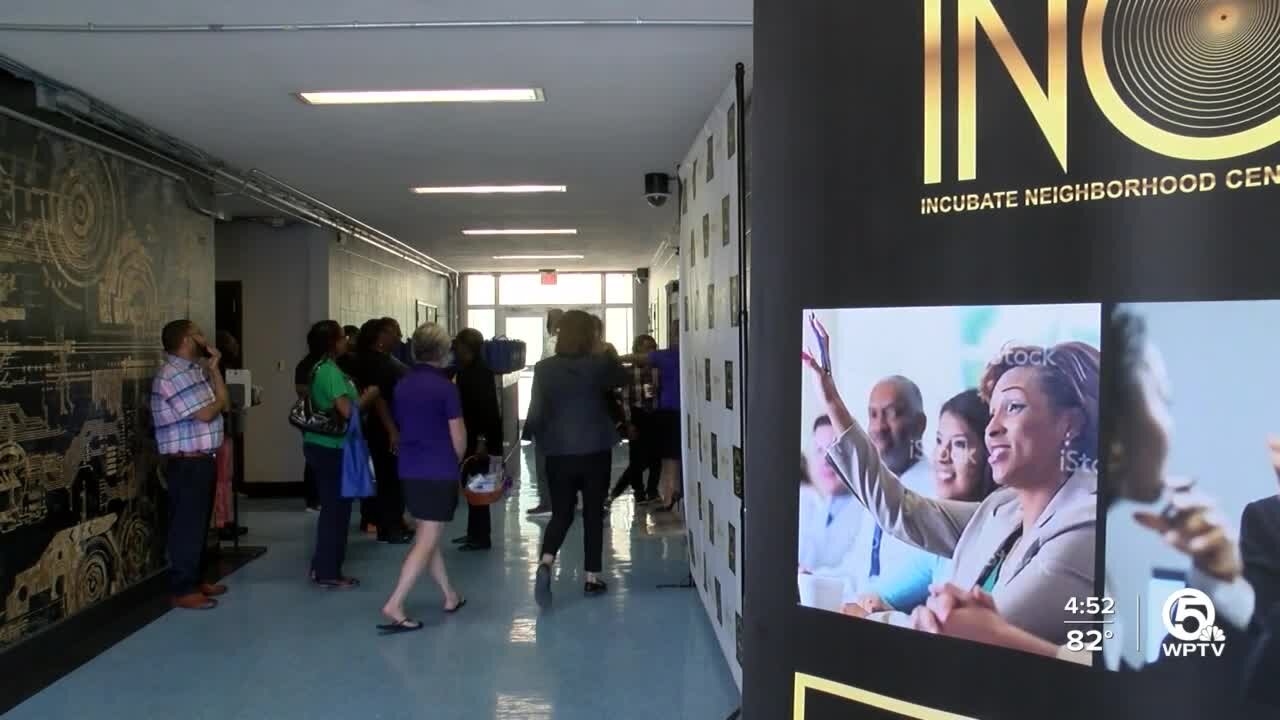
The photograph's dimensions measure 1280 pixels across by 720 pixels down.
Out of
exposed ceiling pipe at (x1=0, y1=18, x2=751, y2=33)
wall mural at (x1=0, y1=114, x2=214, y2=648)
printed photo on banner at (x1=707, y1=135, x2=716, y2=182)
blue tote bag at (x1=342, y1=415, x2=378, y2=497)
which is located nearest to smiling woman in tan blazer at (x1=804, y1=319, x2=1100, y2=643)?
exposed ceiling pipe at (x1=0, y1=18, x2=751, y2=33)

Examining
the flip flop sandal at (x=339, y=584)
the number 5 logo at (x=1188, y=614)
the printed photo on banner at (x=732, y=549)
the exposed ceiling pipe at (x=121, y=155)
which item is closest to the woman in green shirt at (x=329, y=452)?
the flip flop sandal at (x=339, y=584)

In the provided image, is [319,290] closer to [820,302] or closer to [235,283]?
[235,283]

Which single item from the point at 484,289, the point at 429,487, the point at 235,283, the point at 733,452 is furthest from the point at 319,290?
the point at 484,289

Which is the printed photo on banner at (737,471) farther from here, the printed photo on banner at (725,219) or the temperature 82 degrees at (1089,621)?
the temperature 82 degrees at (1089,621)

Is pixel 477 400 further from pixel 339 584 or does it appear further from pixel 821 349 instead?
pixel 821 349

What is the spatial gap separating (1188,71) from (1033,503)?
63 centimetres

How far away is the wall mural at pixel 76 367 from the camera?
150 inches

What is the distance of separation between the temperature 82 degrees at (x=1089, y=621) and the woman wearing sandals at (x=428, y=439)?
3412mm

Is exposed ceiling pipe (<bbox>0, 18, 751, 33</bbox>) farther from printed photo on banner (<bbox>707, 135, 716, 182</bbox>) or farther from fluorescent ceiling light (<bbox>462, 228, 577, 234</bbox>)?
fluorescent ceiling light (<bbox>462, 228, 577, 234</bbox>)

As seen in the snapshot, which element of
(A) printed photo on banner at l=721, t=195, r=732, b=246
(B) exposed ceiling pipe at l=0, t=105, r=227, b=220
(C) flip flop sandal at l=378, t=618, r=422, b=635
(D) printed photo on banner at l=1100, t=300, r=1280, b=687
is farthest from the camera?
(C) flip flop sandal at l=378, t=618, r=422, b=635

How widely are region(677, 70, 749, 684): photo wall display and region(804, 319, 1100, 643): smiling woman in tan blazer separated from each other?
2053 millimetres

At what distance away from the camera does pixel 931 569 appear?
137 centimetres

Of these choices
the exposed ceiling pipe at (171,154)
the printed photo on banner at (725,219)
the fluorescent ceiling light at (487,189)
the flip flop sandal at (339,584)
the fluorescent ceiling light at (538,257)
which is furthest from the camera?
the fluorescent ceiling light at (538,257)

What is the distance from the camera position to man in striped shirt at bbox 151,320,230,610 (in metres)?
4.70
